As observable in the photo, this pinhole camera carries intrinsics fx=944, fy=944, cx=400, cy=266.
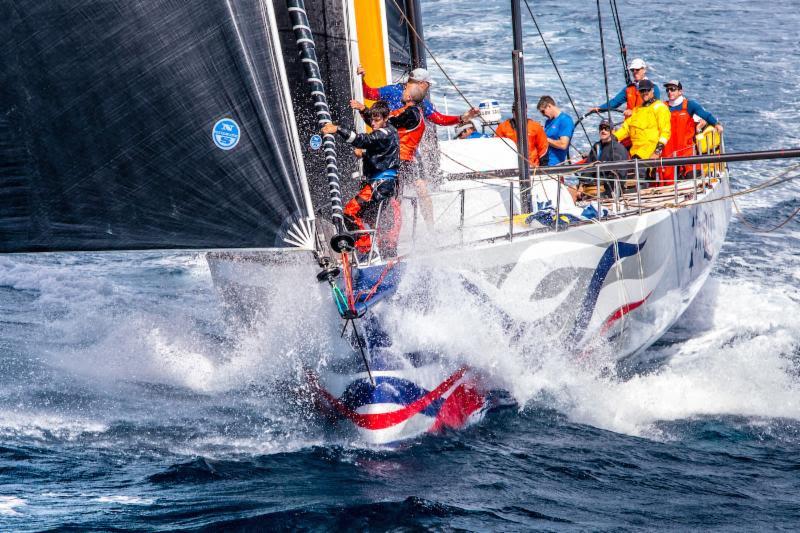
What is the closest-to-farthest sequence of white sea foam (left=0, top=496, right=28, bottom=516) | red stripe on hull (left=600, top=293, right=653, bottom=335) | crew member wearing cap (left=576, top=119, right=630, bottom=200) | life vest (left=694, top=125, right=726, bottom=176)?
1. white sea foam (left=0, top=496, right=28, bottom=516)
2. red stripe on hull (left=600, top=293, right=653, bottom=335)
3. crew member wearing cap (left=576, top=119, right=630, bottom=200)
4. life vest (left=694, top=125, right=726, bottom=176)

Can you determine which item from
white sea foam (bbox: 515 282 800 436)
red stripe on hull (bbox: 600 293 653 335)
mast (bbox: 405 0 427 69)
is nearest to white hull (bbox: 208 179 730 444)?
red stripe on hull (bbox: 600 293 653 335)

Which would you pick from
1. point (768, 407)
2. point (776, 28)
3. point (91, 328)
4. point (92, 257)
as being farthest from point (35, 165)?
point (776, 28)

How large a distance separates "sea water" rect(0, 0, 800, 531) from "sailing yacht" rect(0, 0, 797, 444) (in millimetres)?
241

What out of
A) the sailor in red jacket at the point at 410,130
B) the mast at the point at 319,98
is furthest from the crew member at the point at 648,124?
the mast at the point at 319,98

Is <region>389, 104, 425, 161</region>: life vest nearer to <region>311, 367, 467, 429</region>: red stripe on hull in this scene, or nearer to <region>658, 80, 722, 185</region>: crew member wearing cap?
<region>311, 367, 467, 429</region>: red stripe on hull

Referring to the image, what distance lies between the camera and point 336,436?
5672 millimetres


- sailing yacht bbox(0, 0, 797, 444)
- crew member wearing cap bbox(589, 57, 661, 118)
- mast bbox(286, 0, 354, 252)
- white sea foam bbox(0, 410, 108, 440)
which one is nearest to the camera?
sailing yacht bbox(0, 0, 797, 444)

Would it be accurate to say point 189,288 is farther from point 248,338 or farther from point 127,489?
point 127,489

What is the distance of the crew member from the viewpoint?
8.01 metres

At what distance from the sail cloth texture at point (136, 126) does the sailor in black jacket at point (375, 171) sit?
120 centimetres

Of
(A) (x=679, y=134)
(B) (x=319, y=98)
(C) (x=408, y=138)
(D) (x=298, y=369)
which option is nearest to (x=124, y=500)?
(D) (x=298, y=369)

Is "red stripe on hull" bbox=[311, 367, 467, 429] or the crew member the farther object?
the crew member

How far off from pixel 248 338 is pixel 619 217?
9.04ft

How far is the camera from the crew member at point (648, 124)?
26.3ft
